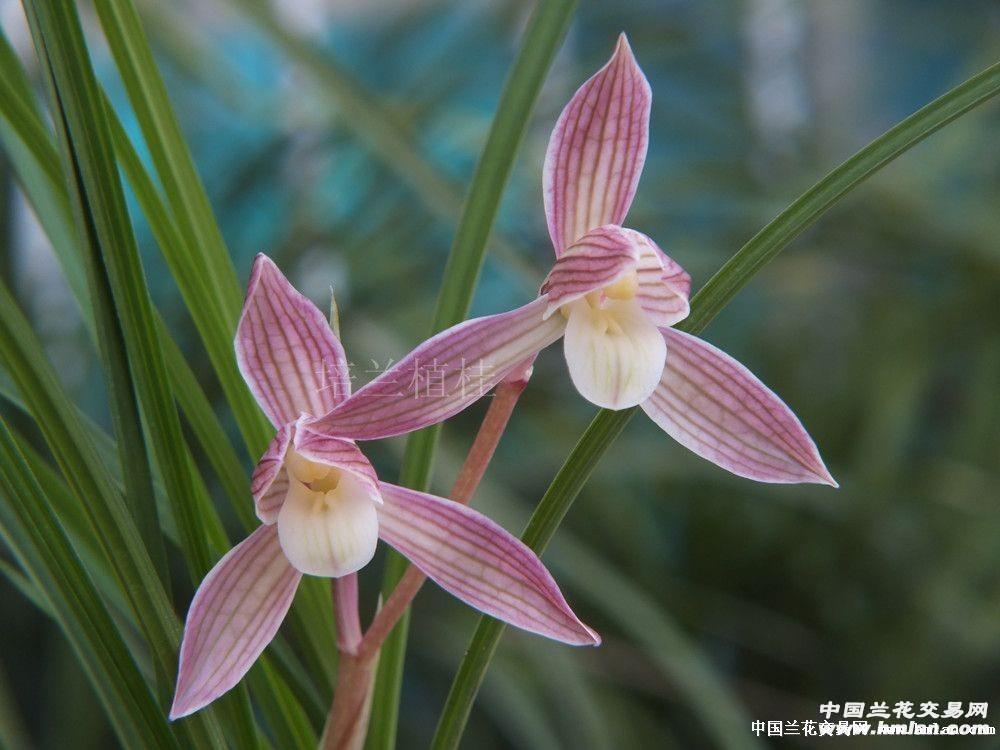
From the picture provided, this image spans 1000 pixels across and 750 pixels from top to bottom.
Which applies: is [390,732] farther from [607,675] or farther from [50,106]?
[607,675]

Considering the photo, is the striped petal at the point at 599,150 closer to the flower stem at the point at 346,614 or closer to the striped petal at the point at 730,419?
the striped petal at the point at 730,419

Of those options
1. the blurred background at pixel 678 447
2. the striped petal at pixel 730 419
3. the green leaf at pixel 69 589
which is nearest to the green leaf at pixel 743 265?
the striped petal at pixel 730 419

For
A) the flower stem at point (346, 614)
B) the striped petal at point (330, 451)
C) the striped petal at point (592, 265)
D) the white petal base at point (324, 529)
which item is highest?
the striped petal at point (592, 265)

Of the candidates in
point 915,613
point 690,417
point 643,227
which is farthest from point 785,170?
point 690,417

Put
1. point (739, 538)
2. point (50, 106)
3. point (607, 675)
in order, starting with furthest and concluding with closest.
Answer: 1. point (739, 538)
2. point (607, 675)
3. point (50, 106)

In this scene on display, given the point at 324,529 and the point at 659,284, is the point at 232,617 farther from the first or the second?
the point at 659,284

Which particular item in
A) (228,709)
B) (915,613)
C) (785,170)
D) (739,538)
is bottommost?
(228,709)

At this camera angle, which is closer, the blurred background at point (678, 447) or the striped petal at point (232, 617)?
the striped petal at point (232, 617)
